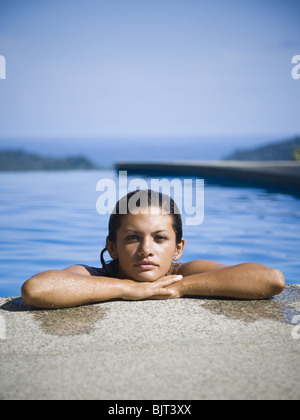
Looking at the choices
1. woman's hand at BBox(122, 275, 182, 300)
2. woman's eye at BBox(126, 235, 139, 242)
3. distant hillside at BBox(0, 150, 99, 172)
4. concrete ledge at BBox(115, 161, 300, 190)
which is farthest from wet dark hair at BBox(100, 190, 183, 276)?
distant hillside at BBox(0, 150, 99, 172)

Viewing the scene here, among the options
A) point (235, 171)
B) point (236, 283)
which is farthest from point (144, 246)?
point (235, 171)

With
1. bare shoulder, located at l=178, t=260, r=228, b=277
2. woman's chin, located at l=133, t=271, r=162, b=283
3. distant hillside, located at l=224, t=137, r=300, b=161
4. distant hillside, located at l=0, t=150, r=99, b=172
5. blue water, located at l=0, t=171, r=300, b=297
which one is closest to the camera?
woman's chin, located at l=133, t=271, r=162, b=283

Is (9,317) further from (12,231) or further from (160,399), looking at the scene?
(12,231)

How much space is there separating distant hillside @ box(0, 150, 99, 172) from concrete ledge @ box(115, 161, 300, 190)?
4.27 m

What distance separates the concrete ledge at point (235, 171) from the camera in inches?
448

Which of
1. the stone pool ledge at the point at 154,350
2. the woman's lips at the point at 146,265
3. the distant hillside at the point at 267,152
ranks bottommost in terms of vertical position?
the stone pool ledge at the point at 154,350

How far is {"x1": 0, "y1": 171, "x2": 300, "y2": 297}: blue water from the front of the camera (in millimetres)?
6222

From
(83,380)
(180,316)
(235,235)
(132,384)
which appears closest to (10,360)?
(83,380)

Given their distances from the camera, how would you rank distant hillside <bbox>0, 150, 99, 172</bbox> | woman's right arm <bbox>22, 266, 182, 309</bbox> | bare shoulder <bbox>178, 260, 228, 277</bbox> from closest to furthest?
woman's right arm <bbox>22, 266, 182, 309</bbox>
bare shoulder <bbox>178, 260, 228, 277</bbox>
distant hillside <bbox>0, 150, 99, 172</bbox>

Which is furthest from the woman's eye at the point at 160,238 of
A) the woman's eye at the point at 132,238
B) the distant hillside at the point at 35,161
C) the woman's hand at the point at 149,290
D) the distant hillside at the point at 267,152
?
the distant hillside at the point at 267,152

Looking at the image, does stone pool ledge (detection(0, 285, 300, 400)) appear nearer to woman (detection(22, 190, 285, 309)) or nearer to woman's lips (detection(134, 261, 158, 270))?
woman (detection(22, 190, 285, 309))

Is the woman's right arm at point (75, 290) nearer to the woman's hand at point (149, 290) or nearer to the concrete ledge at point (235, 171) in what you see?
the woman's hand at point (149, 290)

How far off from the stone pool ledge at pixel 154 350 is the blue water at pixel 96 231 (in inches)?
123

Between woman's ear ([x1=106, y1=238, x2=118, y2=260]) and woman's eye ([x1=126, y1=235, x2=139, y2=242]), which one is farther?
woman's ear ([x1=106, y1=238, x2=118, y2=260])
